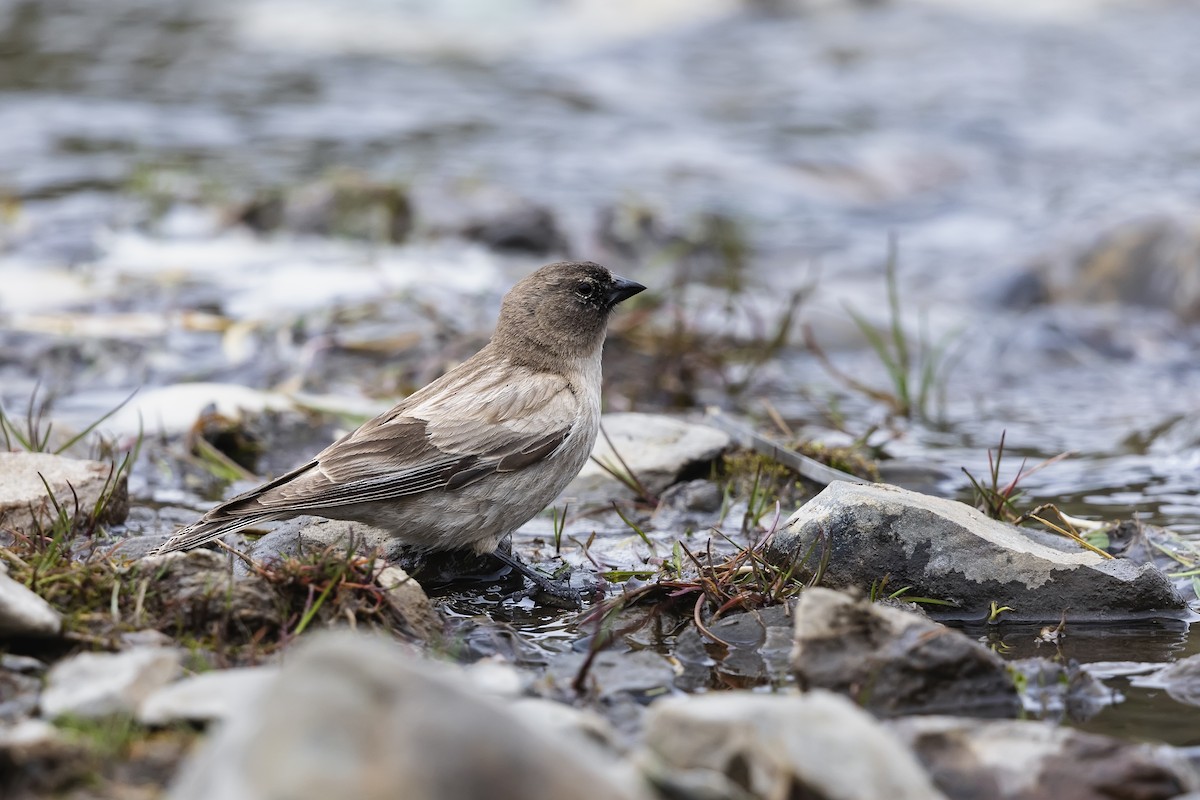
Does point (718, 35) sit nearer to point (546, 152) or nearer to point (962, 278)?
point (546, 152)

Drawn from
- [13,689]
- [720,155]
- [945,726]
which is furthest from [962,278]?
[13,689]

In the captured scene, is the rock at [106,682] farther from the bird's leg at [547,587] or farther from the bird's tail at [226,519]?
the bird's leg at [547,587]

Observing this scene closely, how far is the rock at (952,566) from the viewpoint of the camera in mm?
4566

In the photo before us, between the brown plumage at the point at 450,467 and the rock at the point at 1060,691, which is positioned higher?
the brown plumage at the point at 450,467

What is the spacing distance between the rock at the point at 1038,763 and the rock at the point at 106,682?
6.14 feet

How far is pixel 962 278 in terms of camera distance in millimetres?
12062

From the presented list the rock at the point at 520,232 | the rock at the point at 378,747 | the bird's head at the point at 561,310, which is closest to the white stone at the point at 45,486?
the bird's head at the point at 561,310

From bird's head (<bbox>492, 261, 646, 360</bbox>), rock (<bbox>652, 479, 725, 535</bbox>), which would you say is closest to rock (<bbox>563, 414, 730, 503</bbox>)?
rock (<bbox>652, 479, 725, 535</bbox>)

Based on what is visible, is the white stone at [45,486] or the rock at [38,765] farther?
the white stone at [45,486]

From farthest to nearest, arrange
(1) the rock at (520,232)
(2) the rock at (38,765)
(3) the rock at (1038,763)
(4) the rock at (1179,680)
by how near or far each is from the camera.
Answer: (1) the rock at (520,232) < (4) the rock at (1179,680) < (3) the rock at (1038,763) < (2) the rock at (38,765)

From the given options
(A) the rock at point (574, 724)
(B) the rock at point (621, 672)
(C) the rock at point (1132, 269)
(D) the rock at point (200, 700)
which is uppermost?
(D) the rock at point (200, 700)

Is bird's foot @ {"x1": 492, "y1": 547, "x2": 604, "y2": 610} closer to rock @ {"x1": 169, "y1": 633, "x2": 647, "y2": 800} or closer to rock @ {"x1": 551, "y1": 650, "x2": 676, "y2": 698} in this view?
rock @ {"x1": 551, "y1": 650, "x2": 676, "y2": 698}

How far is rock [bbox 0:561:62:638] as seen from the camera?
3559 millimetres

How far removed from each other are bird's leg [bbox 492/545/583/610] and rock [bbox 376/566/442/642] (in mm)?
584
